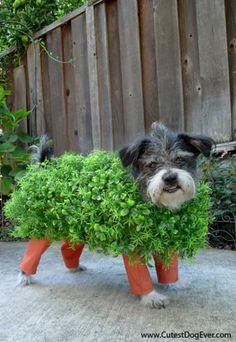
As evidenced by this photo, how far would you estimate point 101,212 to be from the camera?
243 centimetres

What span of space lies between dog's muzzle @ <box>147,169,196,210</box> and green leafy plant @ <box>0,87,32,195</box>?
250cm

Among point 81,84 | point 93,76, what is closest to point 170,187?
point 93,76

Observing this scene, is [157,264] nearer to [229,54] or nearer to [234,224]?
[234,224]

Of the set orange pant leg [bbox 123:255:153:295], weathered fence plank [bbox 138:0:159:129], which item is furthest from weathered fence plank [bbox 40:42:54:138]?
orange pant leg [bbox 123:255:153:295]

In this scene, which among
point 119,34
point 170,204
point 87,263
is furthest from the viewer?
point 119,34

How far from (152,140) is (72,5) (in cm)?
373

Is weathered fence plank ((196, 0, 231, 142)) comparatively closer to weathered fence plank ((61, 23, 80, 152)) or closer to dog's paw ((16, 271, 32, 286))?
weathered fence plank ((61, 23, 80, 152))

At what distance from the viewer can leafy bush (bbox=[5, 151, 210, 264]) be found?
2352mm

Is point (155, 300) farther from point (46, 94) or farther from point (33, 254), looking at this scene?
point (46, 94)

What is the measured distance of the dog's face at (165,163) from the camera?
2254 mm

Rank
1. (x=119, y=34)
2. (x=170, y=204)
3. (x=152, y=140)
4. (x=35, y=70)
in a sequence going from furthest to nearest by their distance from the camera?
(x=35, y=70) < (x=119, y=34) < (x=152, y=140) < (x=170, y=204)

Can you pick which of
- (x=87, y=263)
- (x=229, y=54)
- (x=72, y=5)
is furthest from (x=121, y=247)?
(x=72, y=5)

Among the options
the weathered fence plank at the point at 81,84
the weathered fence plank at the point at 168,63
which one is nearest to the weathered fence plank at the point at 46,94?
the weathered fence plank at the point at 81,84

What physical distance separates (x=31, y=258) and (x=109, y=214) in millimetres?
924
